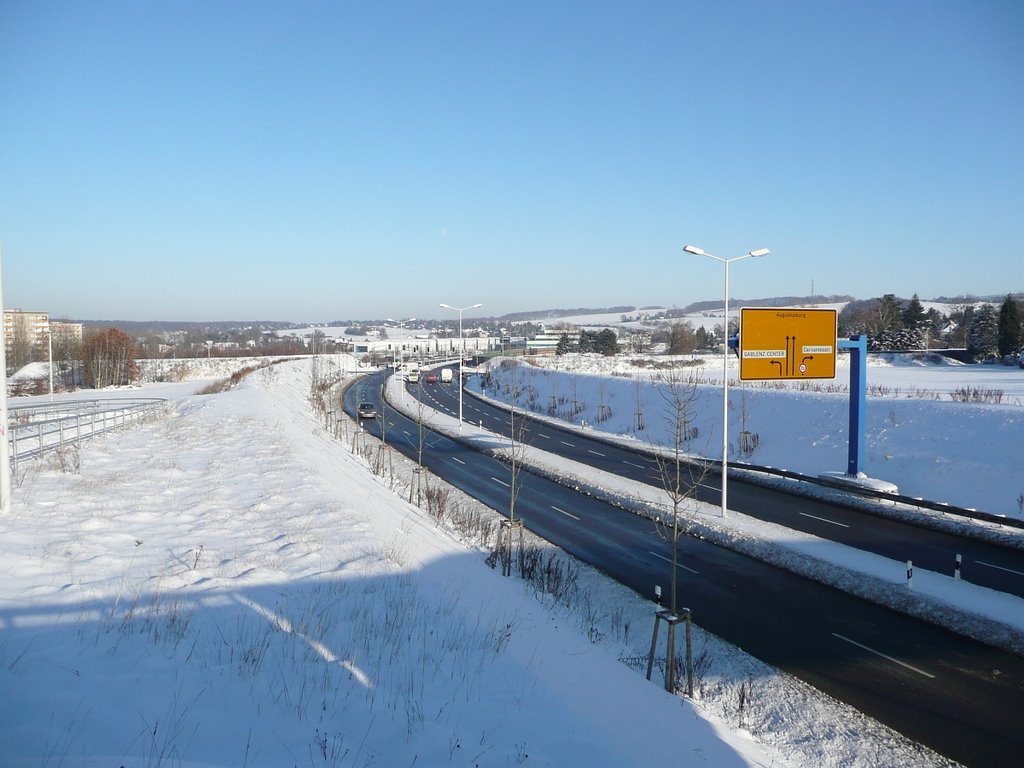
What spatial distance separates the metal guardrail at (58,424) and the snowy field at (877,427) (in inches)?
885

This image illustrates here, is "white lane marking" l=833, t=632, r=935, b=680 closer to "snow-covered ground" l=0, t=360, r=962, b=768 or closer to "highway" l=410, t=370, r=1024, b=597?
"snow-covered ground" l=0, t=360, r=962, b=768

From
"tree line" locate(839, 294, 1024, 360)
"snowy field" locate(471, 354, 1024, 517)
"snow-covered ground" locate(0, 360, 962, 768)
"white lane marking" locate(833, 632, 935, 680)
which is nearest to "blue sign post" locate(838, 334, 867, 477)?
"snowy field" locate(471, 354, 1024, 517)

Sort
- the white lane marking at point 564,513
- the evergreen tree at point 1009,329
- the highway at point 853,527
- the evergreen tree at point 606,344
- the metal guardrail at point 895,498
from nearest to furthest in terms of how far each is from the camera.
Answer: the highway at point 853,527 → the metal guardrail at point 895,498 → the white lane marking at point 564,513 → the evergreen tree at point 1009,329 → the evergreen tree at point 606,344

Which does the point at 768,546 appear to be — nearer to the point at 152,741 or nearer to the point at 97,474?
the point at 152,741

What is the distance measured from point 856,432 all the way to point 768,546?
10.1 m

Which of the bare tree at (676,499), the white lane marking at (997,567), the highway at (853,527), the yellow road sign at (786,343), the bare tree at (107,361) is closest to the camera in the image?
the bare tree at (676,499)

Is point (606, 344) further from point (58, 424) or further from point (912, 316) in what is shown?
point (58, 424)

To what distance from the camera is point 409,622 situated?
9570mm

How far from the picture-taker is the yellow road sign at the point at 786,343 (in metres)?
24.3

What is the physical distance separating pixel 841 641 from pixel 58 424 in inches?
1178

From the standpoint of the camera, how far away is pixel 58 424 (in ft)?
92.6

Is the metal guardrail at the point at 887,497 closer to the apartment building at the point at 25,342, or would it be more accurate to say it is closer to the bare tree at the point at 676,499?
the bare tree at the point at 676,499

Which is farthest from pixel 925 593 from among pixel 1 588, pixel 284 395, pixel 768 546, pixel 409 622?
pixel 284 395

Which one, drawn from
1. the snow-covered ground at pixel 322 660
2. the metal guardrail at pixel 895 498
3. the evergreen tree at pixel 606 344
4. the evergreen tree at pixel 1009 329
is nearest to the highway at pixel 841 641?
the snow-covered ground at pixel 322 660
